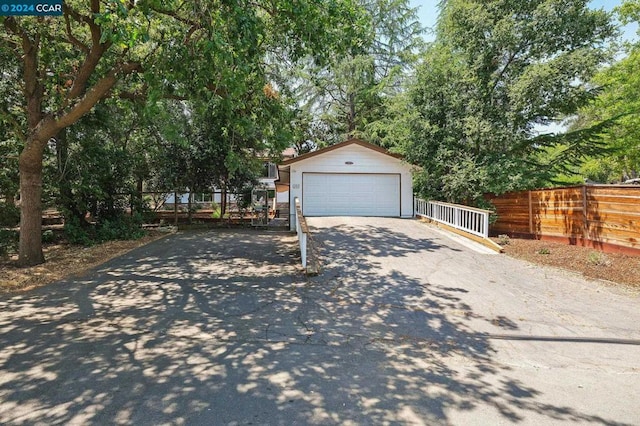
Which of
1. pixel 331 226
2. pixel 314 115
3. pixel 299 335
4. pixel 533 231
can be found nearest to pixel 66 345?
pixel 299 335

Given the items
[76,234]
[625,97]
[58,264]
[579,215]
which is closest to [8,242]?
[76,234]

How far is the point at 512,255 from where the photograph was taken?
8.75 m

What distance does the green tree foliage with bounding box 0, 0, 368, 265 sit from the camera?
570 centimetres

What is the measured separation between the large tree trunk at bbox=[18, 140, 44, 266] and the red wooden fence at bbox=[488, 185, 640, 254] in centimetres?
1258

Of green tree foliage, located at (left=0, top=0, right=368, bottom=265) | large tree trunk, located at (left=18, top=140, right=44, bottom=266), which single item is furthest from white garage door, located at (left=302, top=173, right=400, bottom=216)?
large tree trunk, located at (left=18, top=140, right=44, bottom=266)

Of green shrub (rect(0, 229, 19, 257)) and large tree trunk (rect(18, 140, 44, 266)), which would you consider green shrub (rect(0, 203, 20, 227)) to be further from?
large tree trunk (rect(18, 140, 44, 266))

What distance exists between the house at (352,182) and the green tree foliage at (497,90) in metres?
1.88

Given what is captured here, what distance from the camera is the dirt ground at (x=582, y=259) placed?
6.67m

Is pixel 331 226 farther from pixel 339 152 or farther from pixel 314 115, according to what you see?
pixel 314 115

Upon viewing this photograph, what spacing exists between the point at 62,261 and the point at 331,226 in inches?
294

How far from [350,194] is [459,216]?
204 inches

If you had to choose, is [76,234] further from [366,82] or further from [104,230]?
[366,82]

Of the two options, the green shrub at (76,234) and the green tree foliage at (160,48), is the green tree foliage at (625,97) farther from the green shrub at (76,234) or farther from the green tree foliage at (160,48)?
the green shrub at (76,234)

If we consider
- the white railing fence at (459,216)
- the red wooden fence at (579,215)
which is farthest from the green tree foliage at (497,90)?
the red wooden fence at (579,215)
